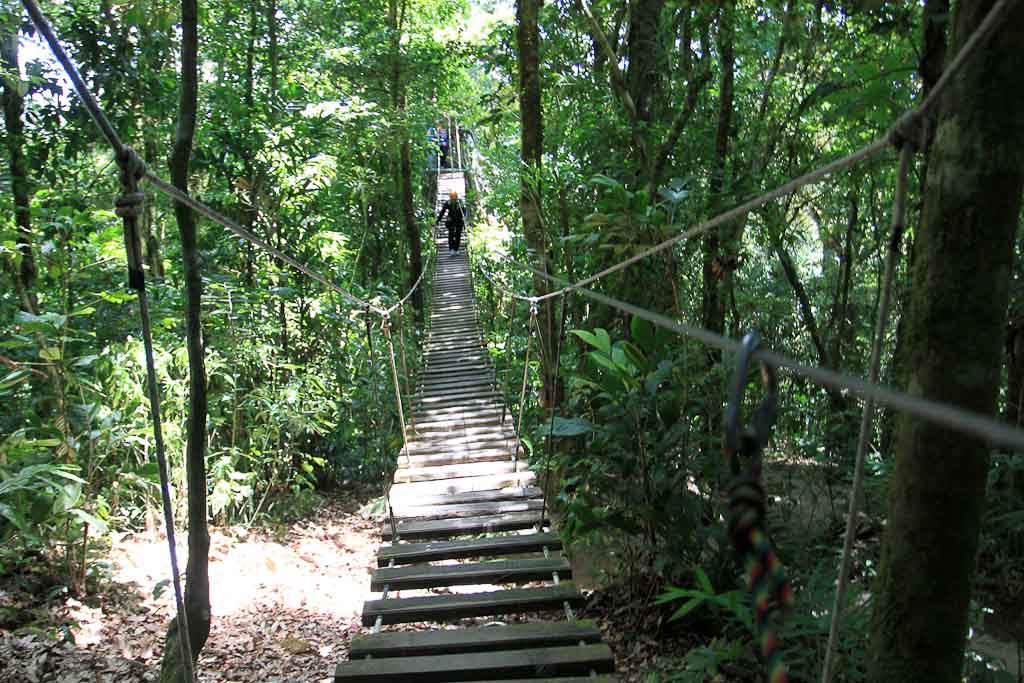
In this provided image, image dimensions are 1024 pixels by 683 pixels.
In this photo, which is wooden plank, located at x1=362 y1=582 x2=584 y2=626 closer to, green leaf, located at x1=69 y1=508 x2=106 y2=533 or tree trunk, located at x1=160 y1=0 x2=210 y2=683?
tree trunk, located at x1=160 y1=0 x2=210 y2=683

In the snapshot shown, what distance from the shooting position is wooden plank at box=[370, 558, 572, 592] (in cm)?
232

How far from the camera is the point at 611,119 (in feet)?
12.8

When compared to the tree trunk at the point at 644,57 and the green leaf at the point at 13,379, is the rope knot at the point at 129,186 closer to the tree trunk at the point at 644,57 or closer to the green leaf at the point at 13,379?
the green leaf at the point at 13,379

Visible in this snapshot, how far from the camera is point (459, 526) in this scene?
2.79 m

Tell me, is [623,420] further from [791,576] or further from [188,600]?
[188,600]

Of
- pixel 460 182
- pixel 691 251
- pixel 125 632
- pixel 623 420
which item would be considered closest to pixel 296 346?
pixel 125 632

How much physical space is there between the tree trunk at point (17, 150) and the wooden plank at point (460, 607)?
2.04m

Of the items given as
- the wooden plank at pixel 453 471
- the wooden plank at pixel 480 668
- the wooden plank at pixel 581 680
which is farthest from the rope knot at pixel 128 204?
the wooden plank at pixel 453 471

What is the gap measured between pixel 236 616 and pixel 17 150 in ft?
7.35

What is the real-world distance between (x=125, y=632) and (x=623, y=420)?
2.03m

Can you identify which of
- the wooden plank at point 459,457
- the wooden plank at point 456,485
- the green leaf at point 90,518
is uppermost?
the green leaf at point 90,518

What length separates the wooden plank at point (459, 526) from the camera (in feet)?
9.11

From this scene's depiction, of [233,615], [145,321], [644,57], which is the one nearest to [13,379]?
[233,615]

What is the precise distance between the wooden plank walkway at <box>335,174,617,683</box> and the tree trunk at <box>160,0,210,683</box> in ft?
1.53
